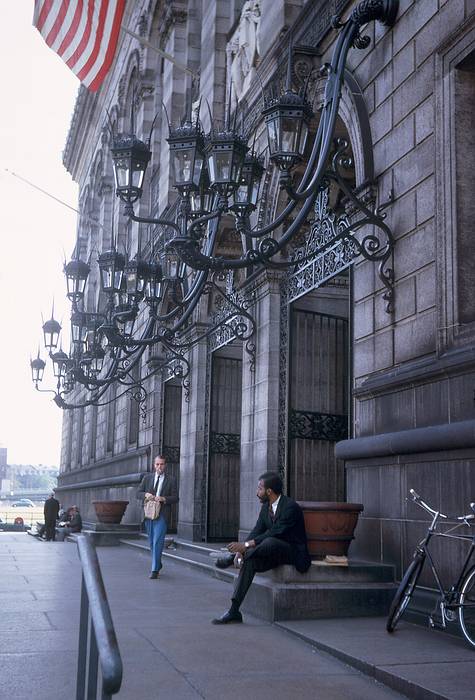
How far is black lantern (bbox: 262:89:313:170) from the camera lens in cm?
991

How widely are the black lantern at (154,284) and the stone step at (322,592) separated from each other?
8.10 m

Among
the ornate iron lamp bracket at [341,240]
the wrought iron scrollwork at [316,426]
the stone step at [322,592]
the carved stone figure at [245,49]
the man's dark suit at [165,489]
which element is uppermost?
the carved stone figure at [245,49]

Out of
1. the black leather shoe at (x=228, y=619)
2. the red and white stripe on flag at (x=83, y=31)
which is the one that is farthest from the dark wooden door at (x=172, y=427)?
the black leather shoe at (x=228, y=619)

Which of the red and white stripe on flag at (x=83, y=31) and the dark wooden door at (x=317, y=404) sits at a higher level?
the red and white stripe on flag at (x=83, y=31)

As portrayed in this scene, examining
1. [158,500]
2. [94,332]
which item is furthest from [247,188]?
[94,332]

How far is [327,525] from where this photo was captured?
30.3ft

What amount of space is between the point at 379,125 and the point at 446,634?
5.81 meters

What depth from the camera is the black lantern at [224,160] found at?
33.6ft

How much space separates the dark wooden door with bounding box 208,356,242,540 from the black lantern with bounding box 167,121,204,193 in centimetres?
904

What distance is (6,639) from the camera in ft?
25.1

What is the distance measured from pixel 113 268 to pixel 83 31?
454cm

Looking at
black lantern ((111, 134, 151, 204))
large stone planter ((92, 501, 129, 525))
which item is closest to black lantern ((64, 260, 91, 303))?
large stone planter ((92, 501, 129, 525))

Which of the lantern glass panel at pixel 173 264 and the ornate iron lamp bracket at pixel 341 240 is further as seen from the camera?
the lantern glass panel at pixel 173 264

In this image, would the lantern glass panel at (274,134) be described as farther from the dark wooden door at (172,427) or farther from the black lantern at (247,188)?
the dark wooden door at (172,427)
